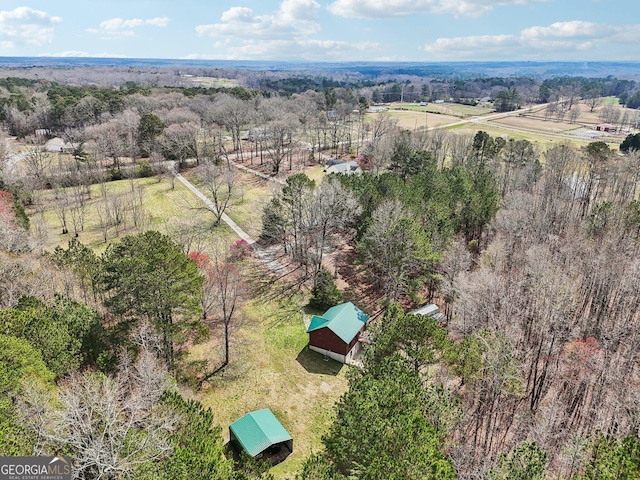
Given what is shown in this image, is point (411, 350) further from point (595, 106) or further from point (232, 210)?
point (595, 106)

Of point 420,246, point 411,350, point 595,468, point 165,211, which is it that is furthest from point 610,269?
point 165,211

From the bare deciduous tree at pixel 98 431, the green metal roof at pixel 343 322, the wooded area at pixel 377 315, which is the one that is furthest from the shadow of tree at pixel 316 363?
the bare deciduous tree at pixel 98 431

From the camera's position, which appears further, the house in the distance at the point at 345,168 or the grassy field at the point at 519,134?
the grassy field at the point at 519,134

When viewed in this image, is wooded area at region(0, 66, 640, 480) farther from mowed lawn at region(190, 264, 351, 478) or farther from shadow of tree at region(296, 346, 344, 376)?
shadow of tree at region(296, 346, 344, 376)

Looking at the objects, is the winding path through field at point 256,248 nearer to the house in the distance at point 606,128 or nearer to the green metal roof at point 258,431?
the green metal roof at point 258,431

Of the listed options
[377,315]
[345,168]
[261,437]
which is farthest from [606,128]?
[261,437]

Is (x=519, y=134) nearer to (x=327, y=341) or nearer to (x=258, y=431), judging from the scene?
(x=327, y=341)

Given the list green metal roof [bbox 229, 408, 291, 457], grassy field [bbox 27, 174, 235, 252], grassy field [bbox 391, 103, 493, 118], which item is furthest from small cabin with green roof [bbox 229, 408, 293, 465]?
grassy field [bbox 391, 103, 493, 118]
